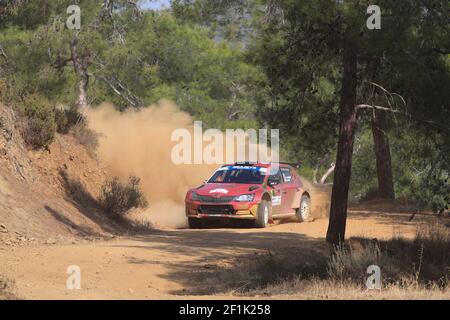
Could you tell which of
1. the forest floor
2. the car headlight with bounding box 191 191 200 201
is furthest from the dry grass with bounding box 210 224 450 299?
the car headlight with bounding box 191 191 200 201

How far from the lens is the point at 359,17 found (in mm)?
14969

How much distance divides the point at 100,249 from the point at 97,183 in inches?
260

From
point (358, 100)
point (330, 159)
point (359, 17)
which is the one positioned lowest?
point (330, 159)

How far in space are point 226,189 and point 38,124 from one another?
4.78m

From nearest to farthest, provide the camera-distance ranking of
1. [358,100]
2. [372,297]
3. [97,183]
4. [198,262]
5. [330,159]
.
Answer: [372,297], [198,262], [358,100], [97,183], [330,159]

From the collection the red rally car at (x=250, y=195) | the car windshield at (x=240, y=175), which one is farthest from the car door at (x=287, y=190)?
the car windshield at (x=240, y=175)

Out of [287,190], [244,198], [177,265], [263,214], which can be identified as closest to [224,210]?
[244,198]

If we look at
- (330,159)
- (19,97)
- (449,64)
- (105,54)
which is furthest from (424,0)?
(330,159)

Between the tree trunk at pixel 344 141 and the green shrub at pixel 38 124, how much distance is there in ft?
23.7

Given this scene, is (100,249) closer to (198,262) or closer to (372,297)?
(198,262)

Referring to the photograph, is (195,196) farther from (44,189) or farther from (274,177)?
(44,189)

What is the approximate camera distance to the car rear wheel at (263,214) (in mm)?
20719

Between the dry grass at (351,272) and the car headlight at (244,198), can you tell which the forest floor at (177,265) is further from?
the car headlight at (244,198)

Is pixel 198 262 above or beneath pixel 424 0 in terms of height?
beneath
